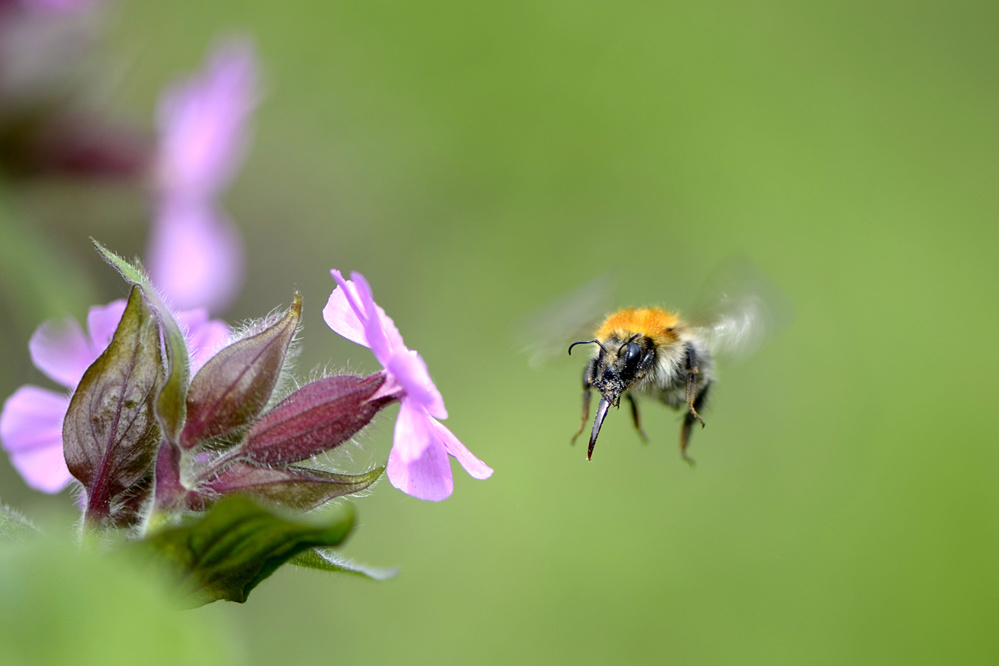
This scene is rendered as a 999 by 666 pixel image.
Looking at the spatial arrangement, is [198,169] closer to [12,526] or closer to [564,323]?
[564,323]

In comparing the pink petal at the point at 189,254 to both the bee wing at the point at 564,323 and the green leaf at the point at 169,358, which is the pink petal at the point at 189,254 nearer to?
the bee wing at the point at 564,323

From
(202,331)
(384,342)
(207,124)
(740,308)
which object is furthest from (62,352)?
(207,124)

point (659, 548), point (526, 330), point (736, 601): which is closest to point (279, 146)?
point (659, 548)

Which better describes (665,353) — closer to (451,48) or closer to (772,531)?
(772,531)

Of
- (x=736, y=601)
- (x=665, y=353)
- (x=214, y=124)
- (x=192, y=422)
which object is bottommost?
(x=192, y=422)

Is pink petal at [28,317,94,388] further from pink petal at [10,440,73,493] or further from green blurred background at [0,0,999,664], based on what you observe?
green blurred background at [0,0,999,664]

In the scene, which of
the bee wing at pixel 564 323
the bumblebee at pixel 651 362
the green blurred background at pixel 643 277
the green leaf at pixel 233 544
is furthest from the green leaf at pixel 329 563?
the green blurred background at pixel 643 277
